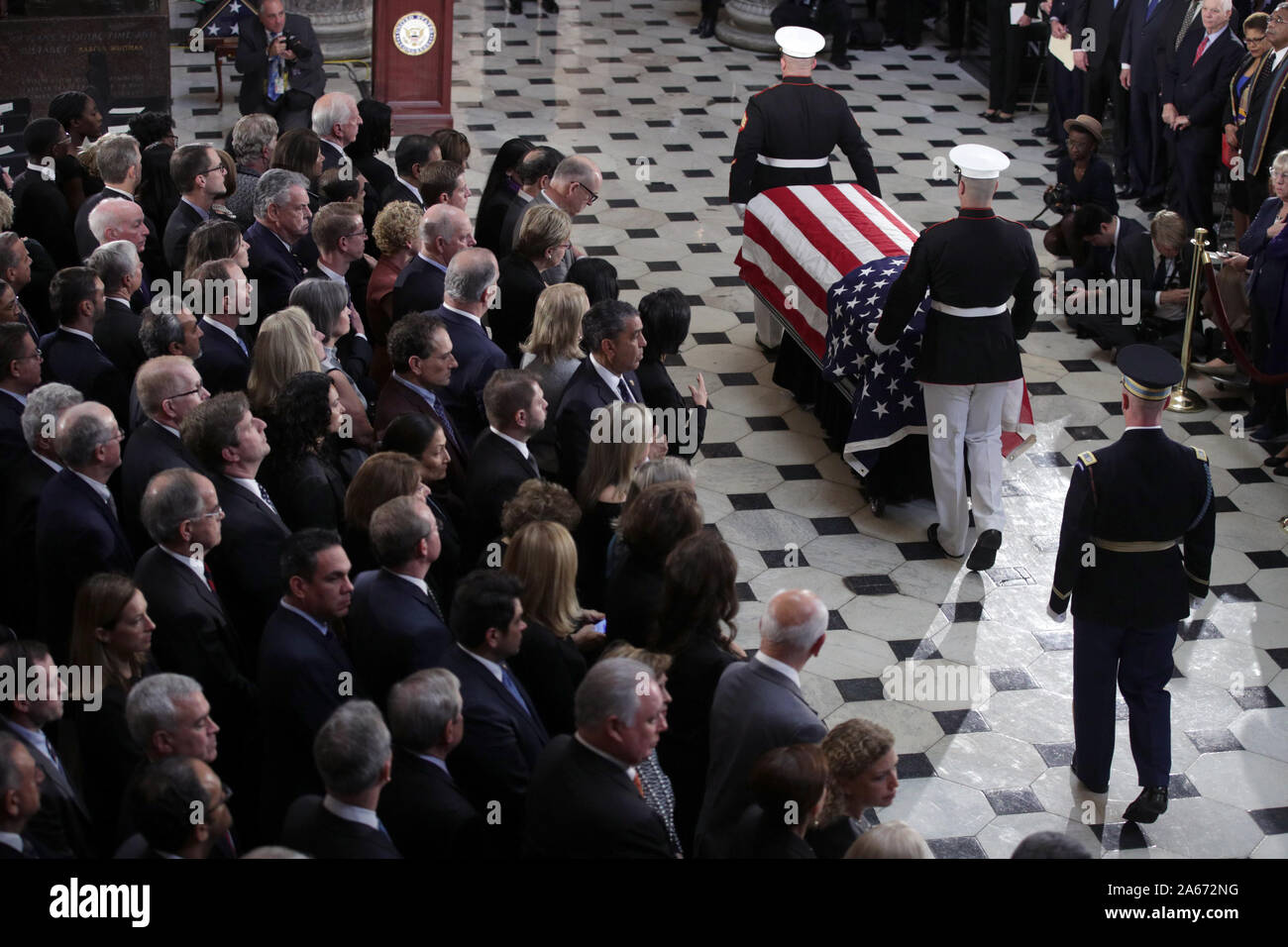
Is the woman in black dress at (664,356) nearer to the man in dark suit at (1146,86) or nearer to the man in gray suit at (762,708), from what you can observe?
the man in gray suit at (762,708)

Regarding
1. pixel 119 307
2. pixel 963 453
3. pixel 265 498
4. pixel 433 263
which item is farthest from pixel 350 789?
pixel 963 453

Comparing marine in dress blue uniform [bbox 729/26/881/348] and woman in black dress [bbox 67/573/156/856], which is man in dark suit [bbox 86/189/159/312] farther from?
marine in dress blue uniform [bbox 729/26/881/348]

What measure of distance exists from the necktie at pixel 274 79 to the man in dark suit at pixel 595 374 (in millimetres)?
5488

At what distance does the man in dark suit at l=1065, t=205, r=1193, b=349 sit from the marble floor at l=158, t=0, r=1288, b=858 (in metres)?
0.19

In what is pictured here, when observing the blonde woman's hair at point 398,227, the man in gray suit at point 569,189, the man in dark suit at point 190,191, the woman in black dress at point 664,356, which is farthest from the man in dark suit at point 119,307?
the woman in black dress at point 664,356

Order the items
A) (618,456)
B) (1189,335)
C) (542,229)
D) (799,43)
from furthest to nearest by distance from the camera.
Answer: (799,43)
(1189,335)
(542,229)
(618,456)

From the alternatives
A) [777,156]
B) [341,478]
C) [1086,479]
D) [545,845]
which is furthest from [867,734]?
[777,156]

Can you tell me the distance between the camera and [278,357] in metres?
5.24

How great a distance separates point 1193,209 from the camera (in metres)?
10.5

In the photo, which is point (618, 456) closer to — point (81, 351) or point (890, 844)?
point (890, 844)

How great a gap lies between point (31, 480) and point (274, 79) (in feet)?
19.5

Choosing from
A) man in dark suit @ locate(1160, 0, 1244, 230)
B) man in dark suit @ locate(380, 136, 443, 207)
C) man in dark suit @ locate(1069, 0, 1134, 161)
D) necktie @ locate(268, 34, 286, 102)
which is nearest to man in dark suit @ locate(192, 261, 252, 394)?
man in dark suit @ locate(380, 136, 443, 207)

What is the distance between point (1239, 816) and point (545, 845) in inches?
117

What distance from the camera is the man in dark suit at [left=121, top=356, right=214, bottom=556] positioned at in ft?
16.0
